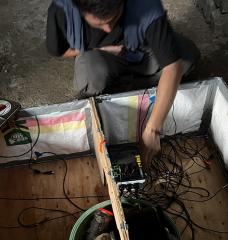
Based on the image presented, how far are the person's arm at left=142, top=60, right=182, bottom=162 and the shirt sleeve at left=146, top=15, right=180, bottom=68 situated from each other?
1.4 inches

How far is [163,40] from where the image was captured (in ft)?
3.86

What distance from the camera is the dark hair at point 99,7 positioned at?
3.07ft

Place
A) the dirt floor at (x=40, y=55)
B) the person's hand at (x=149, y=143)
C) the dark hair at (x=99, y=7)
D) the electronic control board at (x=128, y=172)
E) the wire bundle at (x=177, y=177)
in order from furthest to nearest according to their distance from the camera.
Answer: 1. the dirt floor at (x=40, y=55)
2. the wire bundle at (x=177, y=177)
3. the person's hand at (x=149, y=143)
4. the electronic control board at (x=128, y=172)
5. the dark hair at (x=99, y=7)

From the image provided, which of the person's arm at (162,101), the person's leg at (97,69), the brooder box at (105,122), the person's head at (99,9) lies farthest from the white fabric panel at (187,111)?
the person's head at (99,9)

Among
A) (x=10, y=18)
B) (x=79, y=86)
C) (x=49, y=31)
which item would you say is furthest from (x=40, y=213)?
(x=10, y=18)

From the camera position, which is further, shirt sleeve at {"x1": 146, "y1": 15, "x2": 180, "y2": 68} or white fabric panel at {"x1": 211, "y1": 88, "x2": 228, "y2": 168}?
white fabric panel at {"x1": 211, "y1": 88, "x2": 228, "y2": 168}

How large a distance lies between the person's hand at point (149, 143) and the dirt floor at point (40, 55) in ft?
2.20

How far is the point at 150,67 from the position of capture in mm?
1522

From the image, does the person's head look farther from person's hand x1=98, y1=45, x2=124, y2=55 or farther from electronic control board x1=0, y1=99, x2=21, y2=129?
electronic control board x1=0, y1=99, x2=21, y2=129

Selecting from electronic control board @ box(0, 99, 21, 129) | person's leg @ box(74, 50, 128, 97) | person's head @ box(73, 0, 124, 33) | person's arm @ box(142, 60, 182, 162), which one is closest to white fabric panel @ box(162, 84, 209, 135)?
person's arm @ box(142, 60, 182, 162)

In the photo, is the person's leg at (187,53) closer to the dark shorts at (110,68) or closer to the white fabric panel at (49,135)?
the dark shorts at (110,68)

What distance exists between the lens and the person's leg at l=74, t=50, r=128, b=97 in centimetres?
147

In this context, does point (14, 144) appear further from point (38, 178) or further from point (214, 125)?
point (214, 125)

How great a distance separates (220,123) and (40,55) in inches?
47.2
